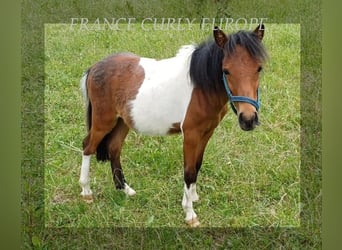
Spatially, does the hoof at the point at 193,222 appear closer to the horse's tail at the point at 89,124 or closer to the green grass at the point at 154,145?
the green grass at the point at 154,145

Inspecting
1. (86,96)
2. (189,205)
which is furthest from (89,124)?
(189,205)

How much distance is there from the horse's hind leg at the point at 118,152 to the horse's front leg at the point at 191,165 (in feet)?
0.77

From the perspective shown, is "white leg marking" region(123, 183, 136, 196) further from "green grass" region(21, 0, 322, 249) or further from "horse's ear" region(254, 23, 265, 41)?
"horse's ear" region(254, 23, 265, 41)

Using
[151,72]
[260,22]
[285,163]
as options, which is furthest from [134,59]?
[285,163]

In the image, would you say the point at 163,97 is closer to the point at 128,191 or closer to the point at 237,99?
the point at 237,99

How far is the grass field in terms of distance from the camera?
6.44ft

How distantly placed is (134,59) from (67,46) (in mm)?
277

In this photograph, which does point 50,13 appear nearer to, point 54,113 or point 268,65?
point 54,113

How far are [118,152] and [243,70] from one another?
2.03ft

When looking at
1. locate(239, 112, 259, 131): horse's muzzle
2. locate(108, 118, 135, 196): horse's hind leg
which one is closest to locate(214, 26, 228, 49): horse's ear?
locate(239, 112, 259, 131): horse's muzzle

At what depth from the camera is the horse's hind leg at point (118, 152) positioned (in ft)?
6.56

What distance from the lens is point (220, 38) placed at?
176 cm

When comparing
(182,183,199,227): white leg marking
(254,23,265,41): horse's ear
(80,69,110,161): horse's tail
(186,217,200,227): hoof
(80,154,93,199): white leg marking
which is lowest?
(186,217,200,227): hoof

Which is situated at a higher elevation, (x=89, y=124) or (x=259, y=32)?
(x=259, y=32)
